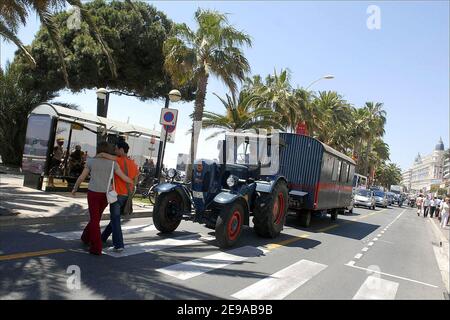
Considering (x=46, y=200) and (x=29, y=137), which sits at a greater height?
(x=29, y=137)

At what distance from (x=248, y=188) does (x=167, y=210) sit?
1.80 meters

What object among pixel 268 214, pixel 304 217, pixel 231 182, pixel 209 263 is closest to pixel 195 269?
pixel 209 263

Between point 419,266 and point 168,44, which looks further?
point 168,44

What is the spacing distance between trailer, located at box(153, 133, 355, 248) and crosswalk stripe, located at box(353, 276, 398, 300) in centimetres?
263

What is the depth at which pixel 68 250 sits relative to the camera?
22.3 ft

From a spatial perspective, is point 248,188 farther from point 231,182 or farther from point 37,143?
point 37,143

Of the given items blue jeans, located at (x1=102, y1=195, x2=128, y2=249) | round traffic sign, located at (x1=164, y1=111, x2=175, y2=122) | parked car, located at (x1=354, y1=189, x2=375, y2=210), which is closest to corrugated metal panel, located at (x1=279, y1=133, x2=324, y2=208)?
round traffic sign, located at (x1=164, y1=111, x2=175, y2=122)

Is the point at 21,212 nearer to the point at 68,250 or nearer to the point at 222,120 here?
the point at 68,250

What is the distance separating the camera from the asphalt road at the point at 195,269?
525 centimetres

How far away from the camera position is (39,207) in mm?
10203

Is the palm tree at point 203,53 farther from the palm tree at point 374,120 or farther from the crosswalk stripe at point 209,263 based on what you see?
the palm tree at point 374,120

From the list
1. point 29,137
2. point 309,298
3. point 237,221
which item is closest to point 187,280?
point 309,298

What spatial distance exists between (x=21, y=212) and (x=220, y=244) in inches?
166

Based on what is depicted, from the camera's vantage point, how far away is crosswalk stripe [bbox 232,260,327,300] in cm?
564
